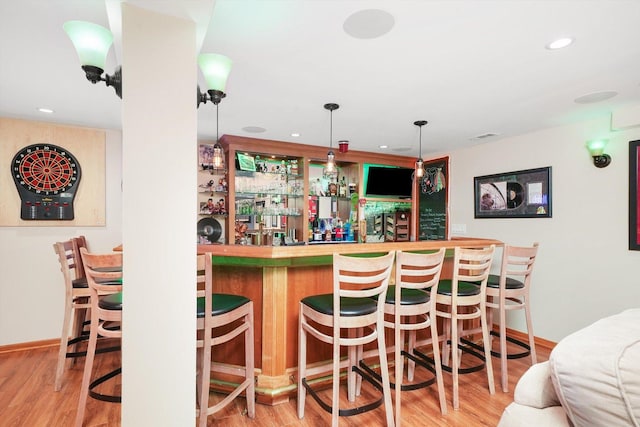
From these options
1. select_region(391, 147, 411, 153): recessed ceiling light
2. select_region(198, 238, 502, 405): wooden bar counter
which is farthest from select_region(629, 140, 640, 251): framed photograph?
select_region(198, 238, 502, 405): wooden bar counter

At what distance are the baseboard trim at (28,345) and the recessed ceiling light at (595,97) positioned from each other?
554cm

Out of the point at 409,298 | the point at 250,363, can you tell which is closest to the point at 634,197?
the point at 409,298

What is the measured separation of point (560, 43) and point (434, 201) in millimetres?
3290

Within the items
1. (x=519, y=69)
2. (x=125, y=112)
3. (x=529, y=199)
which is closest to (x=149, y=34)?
(x=125, y=112)

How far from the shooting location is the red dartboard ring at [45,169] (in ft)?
10.7

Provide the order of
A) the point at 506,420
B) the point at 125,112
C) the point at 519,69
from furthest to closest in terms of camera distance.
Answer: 1. the point at 519,69
2. the point at 125,112
3. the point at 506,420

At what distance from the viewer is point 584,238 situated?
3.28m

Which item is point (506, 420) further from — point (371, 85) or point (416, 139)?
point (416, 139)

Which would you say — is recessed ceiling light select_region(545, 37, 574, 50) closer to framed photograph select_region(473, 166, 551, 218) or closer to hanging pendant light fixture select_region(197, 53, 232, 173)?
hanging pendant light fixture select_region(197, 53, 232, 173)

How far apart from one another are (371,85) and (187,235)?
1.77 m

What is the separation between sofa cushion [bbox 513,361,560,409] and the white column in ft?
4.19

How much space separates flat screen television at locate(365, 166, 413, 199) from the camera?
5.02 m

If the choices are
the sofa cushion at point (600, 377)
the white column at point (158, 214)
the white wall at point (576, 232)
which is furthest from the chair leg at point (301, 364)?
the white wall at point (576, 232)

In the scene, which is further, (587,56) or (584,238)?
(584,238)
